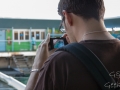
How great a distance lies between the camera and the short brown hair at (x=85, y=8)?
1.53 feet

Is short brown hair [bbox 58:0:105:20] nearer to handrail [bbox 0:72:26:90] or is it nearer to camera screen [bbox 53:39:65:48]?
camera screen [bbox 53:39:65:48]

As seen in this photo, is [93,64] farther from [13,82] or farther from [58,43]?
[13,82]

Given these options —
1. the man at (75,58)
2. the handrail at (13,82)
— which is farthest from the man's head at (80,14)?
the handrail at (13,82)

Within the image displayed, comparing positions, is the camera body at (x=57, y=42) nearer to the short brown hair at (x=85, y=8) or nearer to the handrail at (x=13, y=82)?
the short brown hair at (x=85, y=8)

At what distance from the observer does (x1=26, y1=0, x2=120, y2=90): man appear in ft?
1.36

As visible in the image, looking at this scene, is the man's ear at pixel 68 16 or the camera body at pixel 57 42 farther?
the camera body at pixel 57 42

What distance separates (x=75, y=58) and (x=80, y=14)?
0.09 metres

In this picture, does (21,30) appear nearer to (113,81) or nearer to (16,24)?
(16,24)

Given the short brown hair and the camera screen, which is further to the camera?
the camera screen

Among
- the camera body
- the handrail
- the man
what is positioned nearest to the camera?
the man

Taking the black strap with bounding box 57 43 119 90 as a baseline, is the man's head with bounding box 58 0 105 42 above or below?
above

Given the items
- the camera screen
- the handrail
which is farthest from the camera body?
the handrail

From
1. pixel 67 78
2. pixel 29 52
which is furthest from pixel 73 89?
pixel 29 52

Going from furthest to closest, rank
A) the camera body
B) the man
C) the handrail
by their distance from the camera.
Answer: the handrail < the camera body < the man
